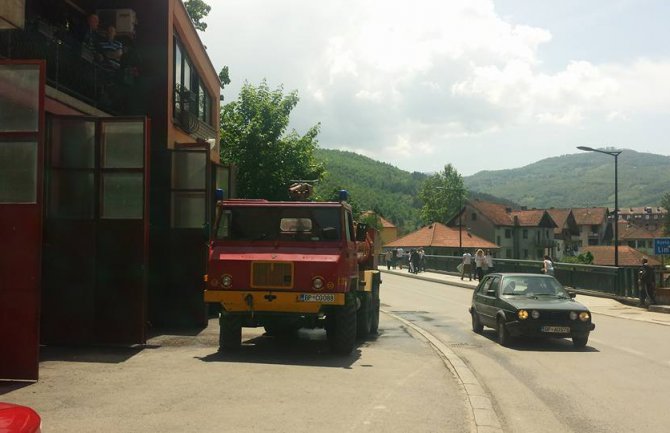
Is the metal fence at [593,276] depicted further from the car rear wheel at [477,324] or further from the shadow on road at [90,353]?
the shadow on road at [90,353]

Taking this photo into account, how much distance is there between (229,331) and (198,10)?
23.5 meters

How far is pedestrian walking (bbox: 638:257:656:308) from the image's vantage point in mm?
22031

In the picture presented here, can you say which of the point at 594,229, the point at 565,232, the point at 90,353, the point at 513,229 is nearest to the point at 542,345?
the point at 90,353

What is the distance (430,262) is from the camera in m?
51.3

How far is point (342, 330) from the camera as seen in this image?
10.6m

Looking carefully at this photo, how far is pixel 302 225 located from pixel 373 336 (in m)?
4.15

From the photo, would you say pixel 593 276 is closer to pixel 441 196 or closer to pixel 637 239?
pixel 441 196

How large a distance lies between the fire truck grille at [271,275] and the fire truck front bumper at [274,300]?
0.38ft

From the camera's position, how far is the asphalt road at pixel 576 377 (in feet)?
23.1

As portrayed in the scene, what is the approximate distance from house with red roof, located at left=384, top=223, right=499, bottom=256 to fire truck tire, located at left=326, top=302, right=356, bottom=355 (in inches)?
3173

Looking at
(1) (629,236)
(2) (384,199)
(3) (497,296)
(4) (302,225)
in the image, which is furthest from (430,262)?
(2) (384,199)

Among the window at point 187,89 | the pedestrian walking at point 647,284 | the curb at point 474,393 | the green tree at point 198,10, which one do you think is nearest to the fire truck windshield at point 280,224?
the curb at point 474,393

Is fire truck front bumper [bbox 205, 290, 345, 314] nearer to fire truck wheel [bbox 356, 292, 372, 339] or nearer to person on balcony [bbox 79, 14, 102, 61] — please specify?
fire truck wheel [bbox 356, 292, 372, 339]

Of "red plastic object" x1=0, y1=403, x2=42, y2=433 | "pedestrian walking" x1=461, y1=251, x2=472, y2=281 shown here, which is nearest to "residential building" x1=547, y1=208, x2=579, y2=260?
"pedestrian walking" x1=461, y1=251, x2=472, y2=281
